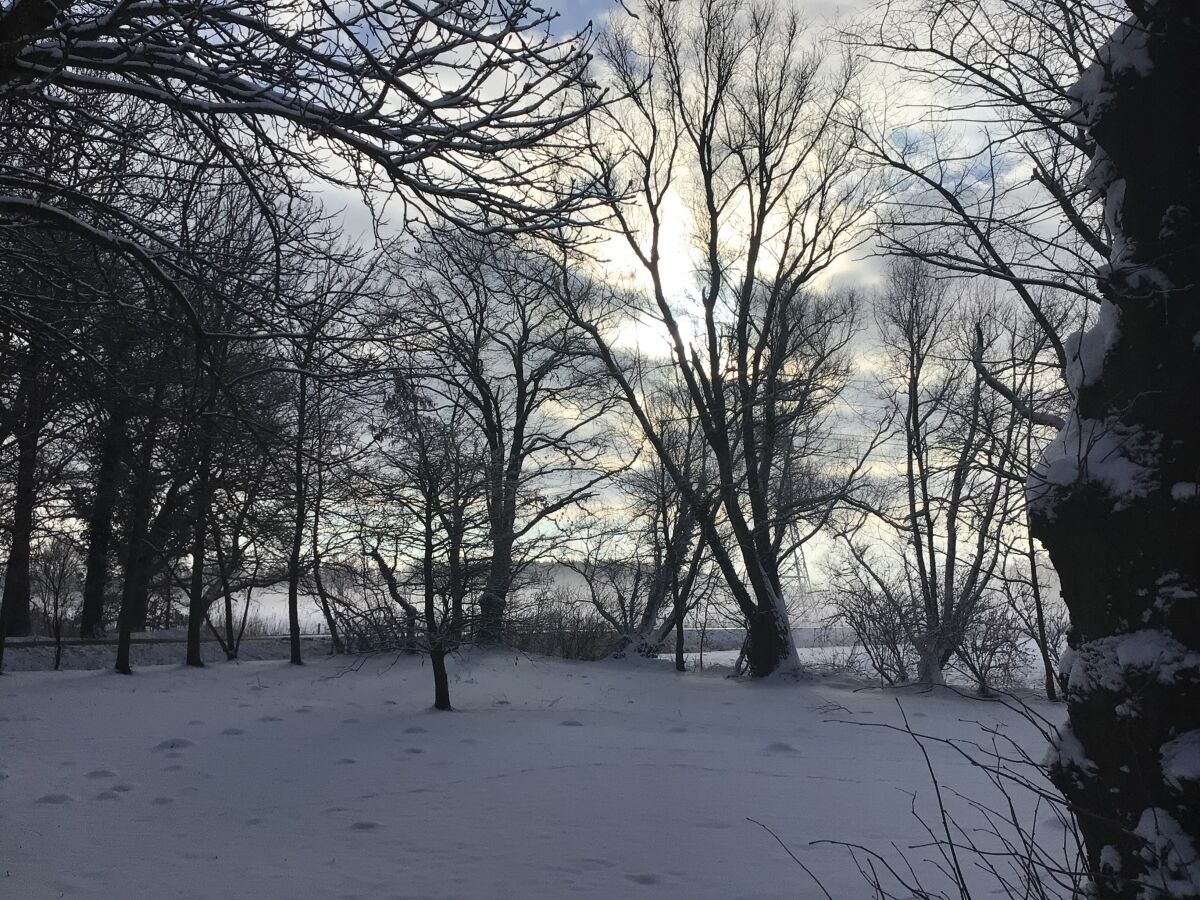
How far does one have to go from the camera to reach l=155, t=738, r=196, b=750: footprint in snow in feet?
32.3

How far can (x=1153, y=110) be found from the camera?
3.24 metres

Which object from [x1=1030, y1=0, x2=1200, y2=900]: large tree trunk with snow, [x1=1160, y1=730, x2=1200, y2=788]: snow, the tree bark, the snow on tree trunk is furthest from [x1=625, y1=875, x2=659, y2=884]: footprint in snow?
the snow on tree trunk

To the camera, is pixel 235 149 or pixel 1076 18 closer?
pixel 1076 18

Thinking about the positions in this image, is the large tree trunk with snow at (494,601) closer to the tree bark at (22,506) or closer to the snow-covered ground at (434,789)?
the snow-covered ground at (434,789)

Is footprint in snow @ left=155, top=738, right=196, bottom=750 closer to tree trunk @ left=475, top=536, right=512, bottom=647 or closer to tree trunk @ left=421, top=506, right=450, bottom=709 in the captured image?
tree trunk @ left=421, top=506, right=450, bottom=709

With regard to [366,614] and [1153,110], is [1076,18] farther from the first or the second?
[366,614]

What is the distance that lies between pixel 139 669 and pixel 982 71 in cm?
1605

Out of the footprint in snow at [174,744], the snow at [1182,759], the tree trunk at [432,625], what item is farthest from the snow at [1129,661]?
the tree trunk at [432,625]

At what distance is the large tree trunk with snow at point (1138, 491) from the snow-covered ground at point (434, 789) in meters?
1.24

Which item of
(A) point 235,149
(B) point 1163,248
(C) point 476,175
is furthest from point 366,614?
(B) point 1163,248

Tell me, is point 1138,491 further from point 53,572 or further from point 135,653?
point 53,572

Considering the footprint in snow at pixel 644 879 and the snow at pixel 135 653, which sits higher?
the snow at pixel 135 653

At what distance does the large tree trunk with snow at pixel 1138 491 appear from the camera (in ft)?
9.18

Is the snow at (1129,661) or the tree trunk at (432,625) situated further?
the tree trunk at (432,625)
